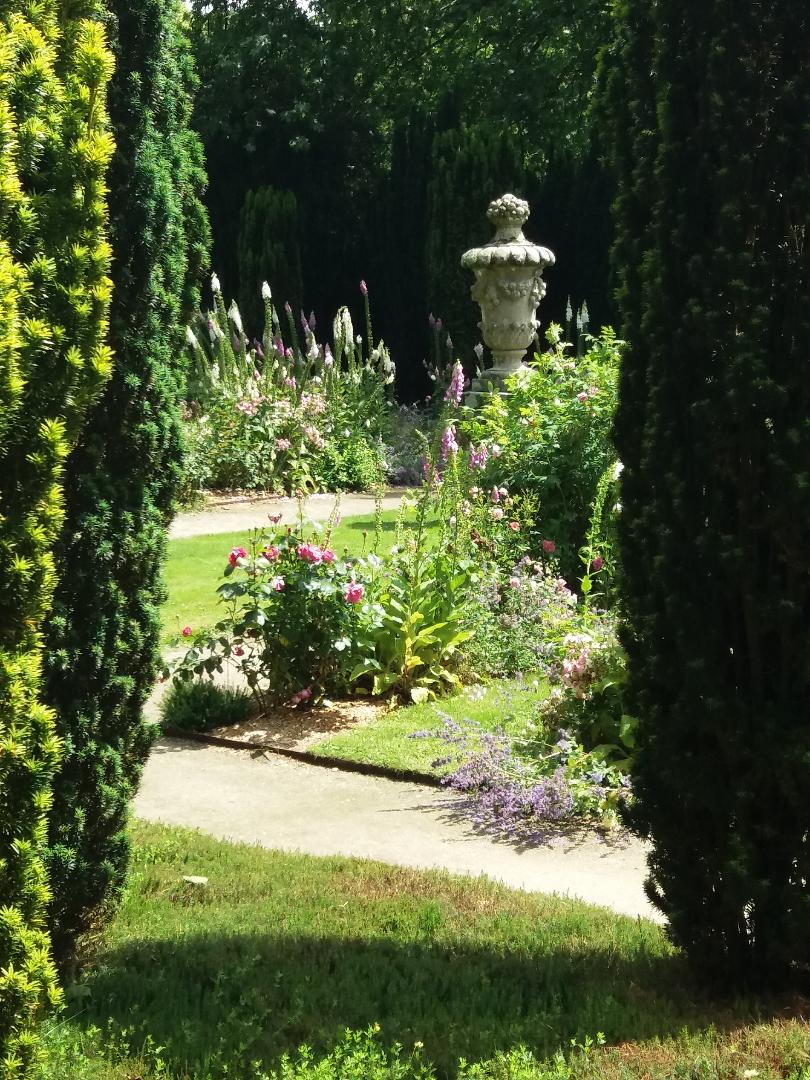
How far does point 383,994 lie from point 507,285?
11.3m

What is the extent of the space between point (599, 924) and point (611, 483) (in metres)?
3.37

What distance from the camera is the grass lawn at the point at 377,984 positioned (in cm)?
293

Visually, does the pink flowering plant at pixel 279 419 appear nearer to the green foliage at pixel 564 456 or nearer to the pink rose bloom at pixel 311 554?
the green foliage at pixel 564 456

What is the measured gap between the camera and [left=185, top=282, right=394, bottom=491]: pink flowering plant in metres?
13.1

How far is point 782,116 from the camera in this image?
3.04m

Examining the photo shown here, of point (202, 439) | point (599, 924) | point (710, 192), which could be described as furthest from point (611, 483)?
point (202, 439)

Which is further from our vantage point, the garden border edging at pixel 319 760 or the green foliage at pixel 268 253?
the green foliage at pixel 268 253

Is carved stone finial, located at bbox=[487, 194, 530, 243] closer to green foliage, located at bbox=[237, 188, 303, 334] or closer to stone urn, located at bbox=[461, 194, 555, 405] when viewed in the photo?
stone urn, located at bbox=[461, 194, 555, 405]

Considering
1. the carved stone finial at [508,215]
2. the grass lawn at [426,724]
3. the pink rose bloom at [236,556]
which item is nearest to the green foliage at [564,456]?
the grass lawn at [426,724]

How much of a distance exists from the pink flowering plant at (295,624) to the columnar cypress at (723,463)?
10.1 ft

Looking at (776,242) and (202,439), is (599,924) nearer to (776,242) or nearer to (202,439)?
(776,242)

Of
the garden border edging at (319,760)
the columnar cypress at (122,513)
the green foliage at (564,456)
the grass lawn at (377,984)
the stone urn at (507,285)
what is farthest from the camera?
the stone urn at (507,285)

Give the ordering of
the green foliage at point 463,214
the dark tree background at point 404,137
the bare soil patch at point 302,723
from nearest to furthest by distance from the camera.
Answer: the bare soil patch at point 302,723, the green foliage at point 463,214, the dark tree background at point 404,137

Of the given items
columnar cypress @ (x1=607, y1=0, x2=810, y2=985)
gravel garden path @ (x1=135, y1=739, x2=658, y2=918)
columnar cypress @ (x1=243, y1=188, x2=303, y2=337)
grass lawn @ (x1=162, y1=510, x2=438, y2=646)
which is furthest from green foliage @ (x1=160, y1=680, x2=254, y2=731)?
columnar cypress @ (x1=243, y1=188, x2=303, y2=337)
